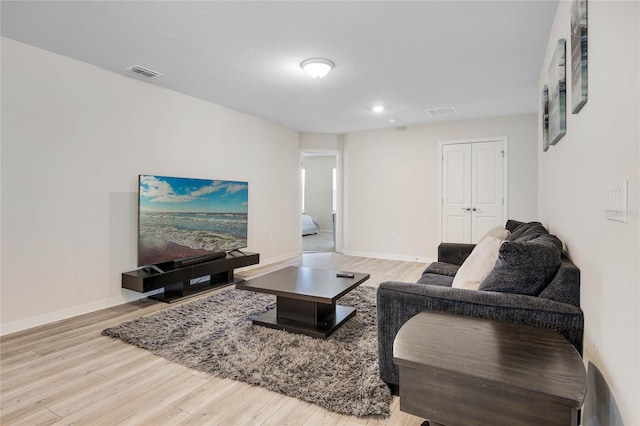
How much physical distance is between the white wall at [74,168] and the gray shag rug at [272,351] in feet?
→ 2.61

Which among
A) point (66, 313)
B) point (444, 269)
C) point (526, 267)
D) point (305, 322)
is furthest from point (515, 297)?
point (66, 313)

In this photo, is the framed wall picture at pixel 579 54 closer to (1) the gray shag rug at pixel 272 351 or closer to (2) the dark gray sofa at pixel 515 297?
(2) the dark gray sofa at pixel 515 297

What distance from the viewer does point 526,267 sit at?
157 cm

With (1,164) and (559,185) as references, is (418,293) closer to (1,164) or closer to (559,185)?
(559,185)

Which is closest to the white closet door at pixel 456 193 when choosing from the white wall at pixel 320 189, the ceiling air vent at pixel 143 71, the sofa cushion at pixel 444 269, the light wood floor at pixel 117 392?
the sofa cushion at pixel 444 269

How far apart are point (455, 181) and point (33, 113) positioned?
18.2ft

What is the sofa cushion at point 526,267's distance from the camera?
1562 mm

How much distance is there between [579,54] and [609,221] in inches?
32.2

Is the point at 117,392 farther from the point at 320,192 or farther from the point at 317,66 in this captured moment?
the point at 320,192

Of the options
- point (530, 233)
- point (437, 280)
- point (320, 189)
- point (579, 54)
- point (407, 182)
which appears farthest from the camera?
point (320, 189)

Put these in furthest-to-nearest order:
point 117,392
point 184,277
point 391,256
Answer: point 391,256
point 184,277
point 117,392

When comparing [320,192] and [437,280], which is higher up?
[320,192]

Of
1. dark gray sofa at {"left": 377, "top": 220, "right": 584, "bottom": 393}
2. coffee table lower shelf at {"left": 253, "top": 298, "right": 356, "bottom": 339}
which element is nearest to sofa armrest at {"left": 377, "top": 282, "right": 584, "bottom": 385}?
dark gray sofa at {"left": 377, "top": 220, "right": 584, "bottom": 393}

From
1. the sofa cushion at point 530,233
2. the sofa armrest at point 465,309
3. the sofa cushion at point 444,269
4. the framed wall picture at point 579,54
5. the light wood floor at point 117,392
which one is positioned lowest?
the light wood floor at point 117,392
